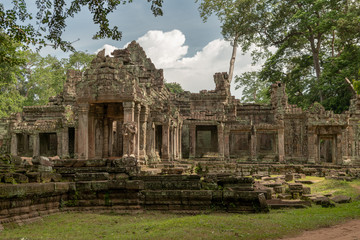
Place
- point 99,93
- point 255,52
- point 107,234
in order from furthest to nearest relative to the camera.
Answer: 1. point 255,52
2. point 99,93
3. point 107,234

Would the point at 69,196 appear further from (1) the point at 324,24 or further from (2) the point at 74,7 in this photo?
(1) the point at 324,24

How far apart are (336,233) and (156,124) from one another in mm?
12288

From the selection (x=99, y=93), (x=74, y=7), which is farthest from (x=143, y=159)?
(x=74, y=7)

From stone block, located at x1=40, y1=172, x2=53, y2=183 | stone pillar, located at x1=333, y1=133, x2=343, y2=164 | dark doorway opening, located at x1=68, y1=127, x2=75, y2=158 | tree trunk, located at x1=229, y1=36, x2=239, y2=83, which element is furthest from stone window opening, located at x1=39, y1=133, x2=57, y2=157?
stone pillar, located at x1=333, y1=133, x2=343, y2=164

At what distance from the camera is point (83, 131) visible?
40.1 feet

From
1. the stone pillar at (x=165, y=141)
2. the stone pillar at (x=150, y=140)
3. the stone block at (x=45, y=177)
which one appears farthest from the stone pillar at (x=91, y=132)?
the stone block at (x=45, y=177)

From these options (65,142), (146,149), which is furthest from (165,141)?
(65,142)

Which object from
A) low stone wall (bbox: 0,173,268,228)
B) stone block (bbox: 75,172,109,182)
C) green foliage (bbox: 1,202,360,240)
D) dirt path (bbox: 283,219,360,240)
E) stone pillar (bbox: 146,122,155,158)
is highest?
stone pillar (bbox: 146,122,155,158)

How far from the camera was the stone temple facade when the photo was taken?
475 inches

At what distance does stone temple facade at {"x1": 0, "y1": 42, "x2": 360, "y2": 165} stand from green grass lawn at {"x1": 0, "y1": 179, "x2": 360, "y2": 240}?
5.41m

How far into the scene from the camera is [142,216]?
661 cm

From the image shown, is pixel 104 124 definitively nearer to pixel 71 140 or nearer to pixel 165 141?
pixel 165 141

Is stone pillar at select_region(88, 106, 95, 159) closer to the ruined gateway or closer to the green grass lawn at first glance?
the ruined gateway

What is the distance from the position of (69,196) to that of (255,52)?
99.2ft
